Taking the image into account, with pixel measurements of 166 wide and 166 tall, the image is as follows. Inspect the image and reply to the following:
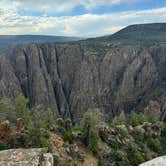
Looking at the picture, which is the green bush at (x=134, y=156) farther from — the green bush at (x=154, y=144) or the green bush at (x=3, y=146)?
the green bush at (x=3, y=146)

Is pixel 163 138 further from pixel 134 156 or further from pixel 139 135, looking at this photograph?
pixel 134 156

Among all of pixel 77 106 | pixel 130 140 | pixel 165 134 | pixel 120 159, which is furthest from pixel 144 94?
pixel 120 159

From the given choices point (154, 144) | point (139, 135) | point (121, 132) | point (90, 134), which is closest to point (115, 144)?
point (121, 132)

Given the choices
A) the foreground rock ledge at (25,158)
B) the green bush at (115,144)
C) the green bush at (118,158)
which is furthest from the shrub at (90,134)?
the foreground rock ledge at (25,158)

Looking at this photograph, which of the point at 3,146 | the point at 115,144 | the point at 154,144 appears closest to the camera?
the point at 3,146

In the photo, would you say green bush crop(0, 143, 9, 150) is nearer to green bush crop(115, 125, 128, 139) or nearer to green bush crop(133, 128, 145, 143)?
green bush crop(115, 125, 128, 139)

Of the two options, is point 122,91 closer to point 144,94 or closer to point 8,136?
point 144,94

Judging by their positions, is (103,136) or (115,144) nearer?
(115,144)

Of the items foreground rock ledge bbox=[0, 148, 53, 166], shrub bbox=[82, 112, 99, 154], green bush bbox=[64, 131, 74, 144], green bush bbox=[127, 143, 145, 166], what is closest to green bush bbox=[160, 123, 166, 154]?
green bush bbox=[127, 143, 145, 166]

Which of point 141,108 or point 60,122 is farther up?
point 60,122
